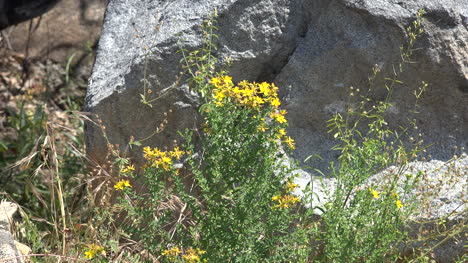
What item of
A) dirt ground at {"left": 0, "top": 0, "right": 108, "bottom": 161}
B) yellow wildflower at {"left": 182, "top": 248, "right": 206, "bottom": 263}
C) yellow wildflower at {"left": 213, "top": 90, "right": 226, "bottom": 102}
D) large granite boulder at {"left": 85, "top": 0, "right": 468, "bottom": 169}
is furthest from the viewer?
dirt ground at {"left": 0, "top": 0, "right": 108, "bottom": 161}

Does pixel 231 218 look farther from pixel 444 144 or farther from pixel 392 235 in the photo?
pixel 444 144

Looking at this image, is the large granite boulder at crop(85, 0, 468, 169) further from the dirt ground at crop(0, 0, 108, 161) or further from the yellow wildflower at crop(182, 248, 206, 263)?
the dirt ground at crop(0, 0, 108, 161)

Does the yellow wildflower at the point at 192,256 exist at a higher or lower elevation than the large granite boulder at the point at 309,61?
lower

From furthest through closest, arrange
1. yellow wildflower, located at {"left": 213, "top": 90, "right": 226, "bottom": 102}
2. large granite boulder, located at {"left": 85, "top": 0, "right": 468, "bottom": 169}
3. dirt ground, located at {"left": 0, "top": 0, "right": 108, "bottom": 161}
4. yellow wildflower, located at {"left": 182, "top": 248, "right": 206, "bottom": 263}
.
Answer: dirt ground, located at {"left": 0, "top": 0, "right": 108, "bottom": 161} < large granite boulder, located at {"left": 85, "top": 0, "right": 468, "bottom": 169} < yellow wildflower, located at {"left": 213, "top": 90, "right": 226, "bottom": 102} < yellow wildflower, located at {"left": 182, "top": 248, "right": 206, "bottom": 263}

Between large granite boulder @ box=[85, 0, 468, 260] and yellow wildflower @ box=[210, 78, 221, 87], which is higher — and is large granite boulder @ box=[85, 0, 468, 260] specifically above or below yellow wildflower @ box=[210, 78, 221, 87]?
below

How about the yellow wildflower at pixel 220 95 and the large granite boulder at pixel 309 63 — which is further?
the large granite boulder at pixel 309 63

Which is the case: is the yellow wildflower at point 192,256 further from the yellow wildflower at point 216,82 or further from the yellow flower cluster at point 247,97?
the yellow wildflower at point 216,82

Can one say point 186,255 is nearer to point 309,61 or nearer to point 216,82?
point 216,82

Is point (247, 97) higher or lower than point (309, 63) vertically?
higher

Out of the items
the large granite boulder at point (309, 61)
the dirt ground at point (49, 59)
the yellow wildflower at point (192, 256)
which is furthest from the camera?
the dirt ground at point (49, 59)

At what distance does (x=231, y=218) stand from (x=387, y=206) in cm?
70

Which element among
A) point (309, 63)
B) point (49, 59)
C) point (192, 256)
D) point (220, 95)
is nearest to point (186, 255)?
point (192, 256)

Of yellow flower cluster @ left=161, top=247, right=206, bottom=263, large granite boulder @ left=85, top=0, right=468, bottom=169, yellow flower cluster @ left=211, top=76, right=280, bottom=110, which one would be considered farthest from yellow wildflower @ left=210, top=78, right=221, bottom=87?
large granite boulder @ left=85, top=0, right=468, bottom=169

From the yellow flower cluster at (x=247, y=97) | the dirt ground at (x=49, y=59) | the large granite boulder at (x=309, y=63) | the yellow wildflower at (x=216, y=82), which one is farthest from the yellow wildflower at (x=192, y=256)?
the dirt ground at (x=49, y=59)
